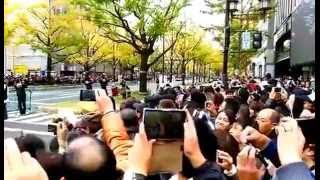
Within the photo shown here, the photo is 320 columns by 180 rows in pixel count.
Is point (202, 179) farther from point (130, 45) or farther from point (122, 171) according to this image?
point (130, 45)

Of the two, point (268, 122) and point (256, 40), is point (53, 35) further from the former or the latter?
point (256, 40)

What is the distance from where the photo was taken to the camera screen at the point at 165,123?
1.30 metres

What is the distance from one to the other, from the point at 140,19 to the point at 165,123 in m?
6.92

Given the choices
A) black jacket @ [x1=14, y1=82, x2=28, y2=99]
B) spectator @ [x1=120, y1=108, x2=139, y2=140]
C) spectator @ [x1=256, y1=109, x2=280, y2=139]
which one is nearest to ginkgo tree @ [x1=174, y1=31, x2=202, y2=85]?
black jacket @ [x1=14, y1=82, x2=28, y2=99]

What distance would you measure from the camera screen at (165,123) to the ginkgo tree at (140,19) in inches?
147

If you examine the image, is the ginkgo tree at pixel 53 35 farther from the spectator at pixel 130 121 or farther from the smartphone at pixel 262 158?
the smartphone at pixel 262 158

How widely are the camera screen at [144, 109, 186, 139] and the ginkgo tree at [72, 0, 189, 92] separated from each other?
3.72 metres

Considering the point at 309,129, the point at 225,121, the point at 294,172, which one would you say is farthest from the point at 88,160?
the point at 225,121

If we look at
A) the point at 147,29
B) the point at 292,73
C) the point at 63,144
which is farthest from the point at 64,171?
the point at 292,73

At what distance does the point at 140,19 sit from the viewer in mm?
8117

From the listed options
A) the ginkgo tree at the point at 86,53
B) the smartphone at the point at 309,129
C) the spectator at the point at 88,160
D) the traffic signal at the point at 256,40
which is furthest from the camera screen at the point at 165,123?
the traffic signal at the point at 256,40

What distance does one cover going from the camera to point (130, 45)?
227 inches

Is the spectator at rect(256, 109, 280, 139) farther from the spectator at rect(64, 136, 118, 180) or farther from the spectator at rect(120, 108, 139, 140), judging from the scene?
the spectator at rect(64, 136, 118, 180)
